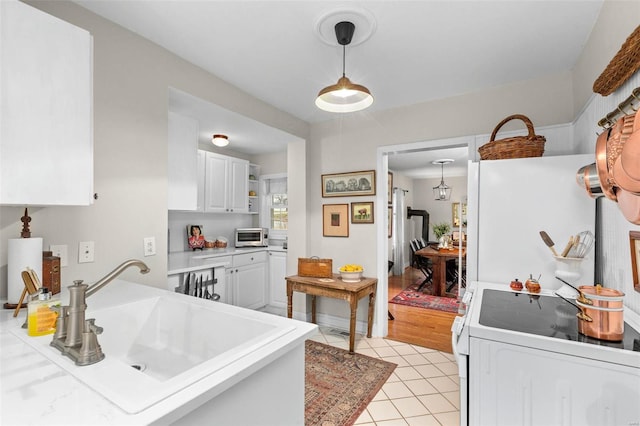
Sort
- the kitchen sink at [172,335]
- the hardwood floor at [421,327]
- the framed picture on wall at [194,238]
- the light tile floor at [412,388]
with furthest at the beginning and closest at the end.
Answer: the framed picture on wall at [194,238] < the hardwood floor at [421,327] < the light tile floor at [412,388] < the kitchen sink at [172,335]

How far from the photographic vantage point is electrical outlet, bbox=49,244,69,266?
1.52m

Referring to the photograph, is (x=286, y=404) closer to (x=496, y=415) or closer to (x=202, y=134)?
(x=496, y=415)

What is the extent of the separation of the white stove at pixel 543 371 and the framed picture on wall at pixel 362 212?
6.32ft

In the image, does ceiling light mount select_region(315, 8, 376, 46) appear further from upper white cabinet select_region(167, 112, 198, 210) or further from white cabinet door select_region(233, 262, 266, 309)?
white cabinet door select_region(233, 262, 266, 309)

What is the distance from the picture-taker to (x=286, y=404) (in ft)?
3.36

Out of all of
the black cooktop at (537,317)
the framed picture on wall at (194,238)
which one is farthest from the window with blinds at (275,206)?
the black cooktop at (537,317)

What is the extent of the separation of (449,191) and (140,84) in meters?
7.29

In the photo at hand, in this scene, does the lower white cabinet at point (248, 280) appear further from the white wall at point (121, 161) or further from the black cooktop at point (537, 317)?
the black cooktop at point (537, 317)

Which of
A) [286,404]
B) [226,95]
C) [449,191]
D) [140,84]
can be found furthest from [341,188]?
[449,191]

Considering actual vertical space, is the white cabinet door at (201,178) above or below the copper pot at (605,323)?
above

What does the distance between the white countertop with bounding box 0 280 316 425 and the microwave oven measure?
336cm

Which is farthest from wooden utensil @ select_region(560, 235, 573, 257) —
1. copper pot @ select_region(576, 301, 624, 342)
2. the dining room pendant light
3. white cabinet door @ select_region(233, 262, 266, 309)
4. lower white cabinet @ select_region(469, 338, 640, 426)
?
white cabinet door @ select_region(233, 262, 266, 309)

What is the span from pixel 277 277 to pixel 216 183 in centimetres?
151

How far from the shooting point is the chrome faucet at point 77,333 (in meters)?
0.81
